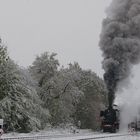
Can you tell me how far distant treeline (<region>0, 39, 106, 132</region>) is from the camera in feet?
122

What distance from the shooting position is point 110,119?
1528 inches

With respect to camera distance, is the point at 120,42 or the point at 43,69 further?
the point at 43,69

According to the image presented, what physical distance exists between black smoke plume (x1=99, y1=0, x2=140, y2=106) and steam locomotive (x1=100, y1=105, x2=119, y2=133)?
0.75m

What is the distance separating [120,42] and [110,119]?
7.07 m

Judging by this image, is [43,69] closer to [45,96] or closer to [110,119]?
[45,96]

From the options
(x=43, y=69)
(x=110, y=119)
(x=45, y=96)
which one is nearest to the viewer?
(x=110, y=119)

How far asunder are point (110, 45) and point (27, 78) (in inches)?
454

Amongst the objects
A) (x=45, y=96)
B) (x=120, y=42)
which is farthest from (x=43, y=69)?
(x=120, y=42)

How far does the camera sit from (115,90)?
38625 mm

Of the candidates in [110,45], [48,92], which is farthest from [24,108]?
[48,92]

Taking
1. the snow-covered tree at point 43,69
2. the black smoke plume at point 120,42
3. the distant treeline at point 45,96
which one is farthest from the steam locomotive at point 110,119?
the snow-covered tree at point 43,69

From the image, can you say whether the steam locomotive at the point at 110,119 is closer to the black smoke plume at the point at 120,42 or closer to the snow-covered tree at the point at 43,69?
the black smoke plume at the point at 120,42

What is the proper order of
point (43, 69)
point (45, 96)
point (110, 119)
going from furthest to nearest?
point (43, 69) → point (45, 96) → point (110, 119)

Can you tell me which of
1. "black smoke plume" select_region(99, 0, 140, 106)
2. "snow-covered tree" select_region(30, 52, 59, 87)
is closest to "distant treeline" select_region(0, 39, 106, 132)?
"snow-covered tree" select_region(30, 52, 59, 87)
